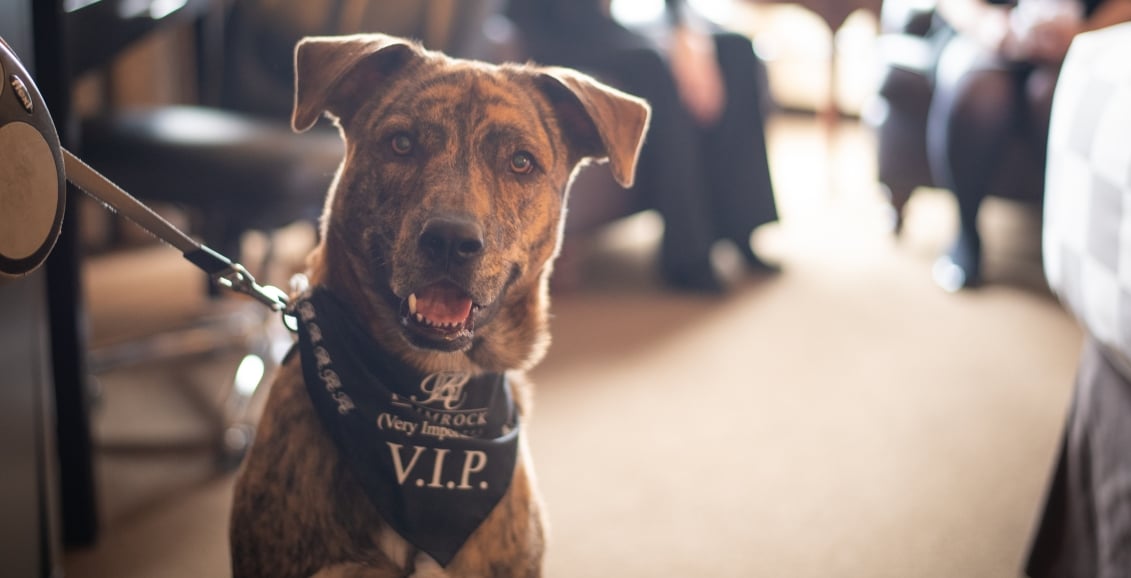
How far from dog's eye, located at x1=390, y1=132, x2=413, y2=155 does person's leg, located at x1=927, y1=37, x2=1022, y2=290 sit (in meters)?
2.81

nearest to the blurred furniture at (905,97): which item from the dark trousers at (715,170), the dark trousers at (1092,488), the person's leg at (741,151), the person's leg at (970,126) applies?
the person's leg at (970,126)

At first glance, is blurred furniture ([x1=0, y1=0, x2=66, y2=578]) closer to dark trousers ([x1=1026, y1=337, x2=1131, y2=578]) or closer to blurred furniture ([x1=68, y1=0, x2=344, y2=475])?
blurred furniture ([x1=68, y1=0, x2=344, y2=475])

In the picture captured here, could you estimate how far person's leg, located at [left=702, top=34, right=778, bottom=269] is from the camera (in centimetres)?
248

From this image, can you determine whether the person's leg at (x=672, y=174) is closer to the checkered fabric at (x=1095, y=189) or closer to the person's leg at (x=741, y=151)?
the person's leg at (x=741, y=151)

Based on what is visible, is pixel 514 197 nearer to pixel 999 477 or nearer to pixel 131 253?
pixel 999 477

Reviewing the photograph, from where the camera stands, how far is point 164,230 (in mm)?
784

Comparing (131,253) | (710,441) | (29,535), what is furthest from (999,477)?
(131,253)

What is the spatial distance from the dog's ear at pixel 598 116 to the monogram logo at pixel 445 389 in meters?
0.23

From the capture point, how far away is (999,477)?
6.19 feet

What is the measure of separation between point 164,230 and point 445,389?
26cm

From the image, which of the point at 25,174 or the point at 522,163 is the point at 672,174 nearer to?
the point at 522,163

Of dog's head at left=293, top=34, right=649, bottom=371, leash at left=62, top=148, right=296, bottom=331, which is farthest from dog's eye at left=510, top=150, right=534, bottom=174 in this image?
leash at left=62, top=148, right=296, bottom=331

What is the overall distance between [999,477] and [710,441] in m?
0.58

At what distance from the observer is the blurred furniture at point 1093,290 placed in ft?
3.76
